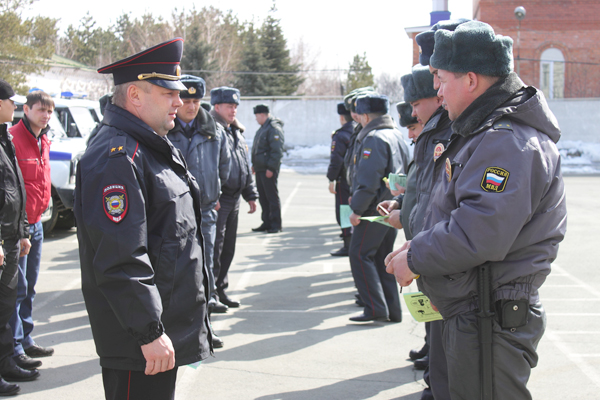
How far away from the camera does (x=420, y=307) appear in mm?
3061

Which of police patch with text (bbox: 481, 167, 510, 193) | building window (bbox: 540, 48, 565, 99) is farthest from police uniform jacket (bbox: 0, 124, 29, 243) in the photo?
building window (bbox: 540, 48, 565, 99)

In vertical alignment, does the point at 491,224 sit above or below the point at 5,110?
below

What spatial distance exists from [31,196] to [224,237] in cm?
201

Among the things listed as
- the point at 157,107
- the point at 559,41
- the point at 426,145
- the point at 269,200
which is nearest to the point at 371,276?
the point at 426,145

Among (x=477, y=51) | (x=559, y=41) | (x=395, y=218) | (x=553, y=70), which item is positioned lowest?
(x=395, y=218)

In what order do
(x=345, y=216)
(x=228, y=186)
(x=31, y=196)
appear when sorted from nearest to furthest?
(x=31, y=196), (x=228, y=186), (x=345, y=216)

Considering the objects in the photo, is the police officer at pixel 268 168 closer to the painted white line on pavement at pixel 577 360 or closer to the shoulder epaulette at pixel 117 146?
the painted white line on pavement at pixel 577 360

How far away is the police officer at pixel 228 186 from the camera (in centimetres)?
604

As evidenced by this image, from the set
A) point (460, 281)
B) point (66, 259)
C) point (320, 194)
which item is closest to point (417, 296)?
point (460, 281)

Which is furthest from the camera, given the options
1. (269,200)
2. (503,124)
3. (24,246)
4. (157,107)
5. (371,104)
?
(269,200)

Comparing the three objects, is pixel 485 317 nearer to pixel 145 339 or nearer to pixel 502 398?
pixel 502 398

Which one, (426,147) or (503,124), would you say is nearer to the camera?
(503,124)

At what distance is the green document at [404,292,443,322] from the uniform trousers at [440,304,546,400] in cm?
58

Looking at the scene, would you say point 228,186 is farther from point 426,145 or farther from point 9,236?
point 426,145
